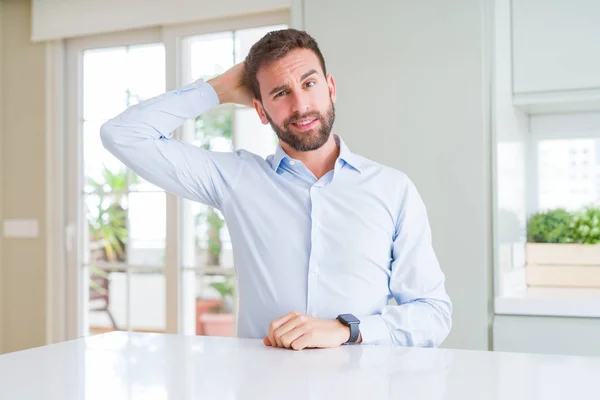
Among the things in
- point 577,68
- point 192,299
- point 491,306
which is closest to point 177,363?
point 491,306

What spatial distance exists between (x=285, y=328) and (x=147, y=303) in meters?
4.01

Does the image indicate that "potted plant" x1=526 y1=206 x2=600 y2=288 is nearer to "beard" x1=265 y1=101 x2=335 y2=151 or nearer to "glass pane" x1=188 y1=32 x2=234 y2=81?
"beard" x1=265 y1=101 x2=335 y2=151

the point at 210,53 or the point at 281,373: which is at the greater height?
the point at 210,53

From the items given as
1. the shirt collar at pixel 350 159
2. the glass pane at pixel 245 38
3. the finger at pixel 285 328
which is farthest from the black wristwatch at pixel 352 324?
the glass pane at pixel 245 38

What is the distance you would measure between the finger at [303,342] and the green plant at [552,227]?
1.96m

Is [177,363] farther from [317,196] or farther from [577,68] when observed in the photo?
[577,68]

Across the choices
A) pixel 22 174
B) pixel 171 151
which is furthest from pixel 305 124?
pixel 22 174

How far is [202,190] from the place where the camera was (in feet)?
5.71

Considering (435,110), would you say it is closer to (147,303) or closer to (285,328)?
(285,328)

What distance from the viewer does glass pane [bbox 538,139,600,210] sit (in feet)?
9.88

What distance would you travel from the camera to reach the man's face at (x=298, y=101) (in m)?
Answer: 1.62

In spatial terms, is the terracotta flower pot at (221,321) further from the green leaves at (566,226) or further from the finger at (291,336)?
the finger at (291,336)

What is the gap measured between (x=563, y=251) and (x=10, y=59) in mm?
3209

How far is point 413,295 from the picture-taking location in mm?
1561
